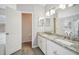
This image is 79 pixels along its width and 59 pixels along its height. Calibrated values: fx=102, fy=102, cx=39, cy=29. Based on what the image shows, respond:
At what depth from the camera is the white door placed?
5.93 feet

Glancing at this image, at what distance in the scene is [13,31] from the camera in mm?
1853

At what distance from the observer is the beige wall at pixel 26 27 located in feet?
6.01

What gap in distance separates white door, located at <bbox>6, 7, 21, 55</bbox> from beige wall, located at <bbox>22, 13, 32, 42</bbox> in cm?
7

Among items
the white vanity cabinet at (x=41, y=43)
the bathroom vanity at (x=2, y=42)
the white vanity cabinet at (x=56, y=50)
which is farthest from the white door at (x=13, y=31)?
the white vanity cabinet at (x=56, y=50)

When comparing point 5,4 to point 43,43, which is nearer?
point 5,4

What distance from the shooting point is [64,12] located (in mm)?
1813

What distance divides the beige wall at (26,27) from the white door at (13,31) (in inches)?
2.8

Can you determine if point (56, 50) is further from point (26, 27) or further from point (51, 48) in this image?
point (26, 27)

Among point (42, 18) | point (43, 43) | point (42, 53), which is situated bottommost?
point (42, 53)

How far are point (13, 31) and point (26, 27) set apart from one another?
25 cm

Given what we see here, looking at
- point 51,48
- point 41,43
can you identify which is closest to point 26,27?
point 41,43
